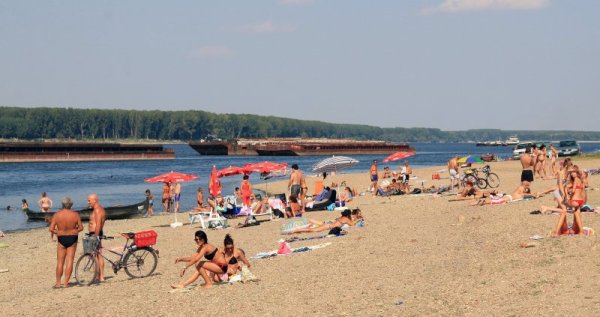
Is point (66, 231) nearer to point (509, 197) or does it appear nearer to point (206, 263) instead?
point (206, 263)

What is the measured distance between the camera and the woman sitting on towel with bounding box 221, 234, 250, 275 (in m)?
13.4

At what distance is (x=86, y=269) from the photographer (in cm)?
1420

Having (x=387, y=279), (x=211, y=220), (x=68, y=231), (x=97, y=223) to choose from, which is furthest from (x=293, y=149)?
(x=387, y=279)

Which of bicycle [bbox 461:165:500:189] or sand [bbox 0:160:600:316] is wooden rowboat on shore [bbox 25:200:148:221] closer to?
sand [bbox 0:160:600:316]

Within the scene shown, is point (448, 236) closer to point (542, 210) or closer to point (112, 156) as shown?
point (542, 210)

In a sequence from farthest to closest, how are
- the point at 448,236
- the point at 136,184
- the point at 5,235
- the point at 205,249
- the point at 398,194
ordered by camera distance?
1. the point at 136,184
2. the point at 398,194
3. the point at 5,235
4. the point at 448,236
5. the point at 205,249

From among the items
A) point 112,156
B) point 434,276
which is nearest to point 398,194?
point 434,276

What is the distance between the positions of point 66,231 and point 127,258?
4.19ft

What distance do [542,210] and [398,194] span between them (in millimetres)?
12998

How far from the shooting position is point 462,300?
413 inches

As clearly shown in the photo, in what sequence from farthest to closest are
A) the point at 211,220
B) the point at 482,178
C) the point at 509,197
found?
the point at 482,178
the point at 211,220
the point at 509,197

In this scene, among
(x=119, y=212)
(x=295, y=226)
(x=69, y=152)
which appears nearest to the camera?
(x=295, y=226)

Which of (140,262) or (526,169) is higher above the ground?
(526,169)

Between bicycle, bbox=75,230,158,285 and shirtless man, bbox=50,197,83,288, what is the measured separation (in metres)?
0.23
